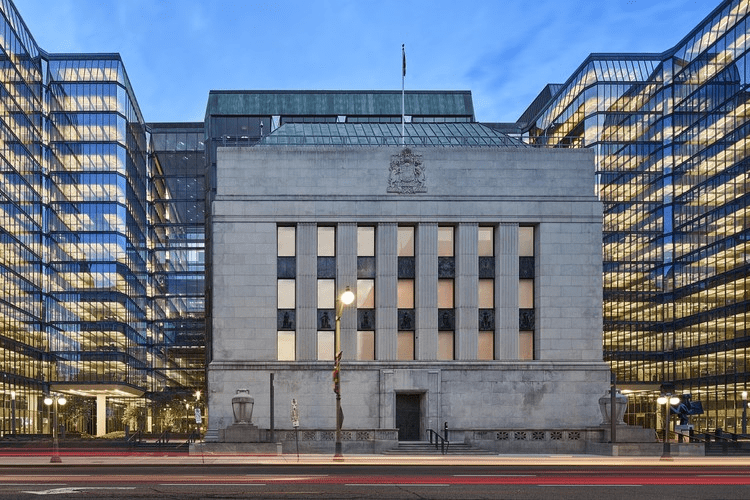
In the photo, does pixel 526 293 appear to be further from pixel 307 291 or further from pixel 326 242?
pixel 307 291

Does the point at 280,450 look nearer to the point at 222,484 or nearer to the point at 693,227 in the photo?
the point at 222,484

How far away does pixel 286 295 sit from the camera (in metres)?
56.2

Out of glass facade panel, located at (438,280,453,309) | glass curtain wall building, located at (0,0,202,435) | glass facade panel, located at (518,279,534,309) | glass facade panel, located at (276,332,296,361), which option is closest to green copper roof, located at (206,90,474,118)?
glass curtain wall building, located at (0,0,202,435)

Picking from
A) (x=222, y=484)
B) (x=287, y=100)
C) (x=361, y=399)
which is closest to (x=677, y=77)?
(x=287, y=100)

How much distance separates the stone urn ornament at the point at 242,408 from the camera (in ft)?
164

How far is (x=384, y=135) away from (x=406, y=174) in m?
6.55

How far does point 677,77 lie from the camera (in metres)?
108

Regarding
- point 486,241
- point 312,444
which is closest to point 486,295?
point 486,241

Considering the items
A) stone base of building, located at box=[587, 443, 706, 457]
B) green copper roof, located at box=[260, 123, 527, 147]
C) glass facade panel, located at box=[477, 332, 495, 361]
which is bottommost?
stone base of building, located at box=[587, 443, 706, 457]

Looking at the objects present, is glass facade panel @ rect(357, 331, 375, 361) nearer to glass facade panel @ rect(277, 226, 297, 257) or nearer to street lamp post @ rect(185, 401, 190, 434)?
glass facade panel @ rect(277, 226, 297, 257)

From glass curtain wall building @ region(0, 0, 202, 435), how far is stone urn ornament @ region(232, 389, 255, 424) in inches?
1998

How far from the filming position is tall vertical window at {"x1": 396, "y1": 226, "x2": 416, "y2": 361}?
56.2 meters

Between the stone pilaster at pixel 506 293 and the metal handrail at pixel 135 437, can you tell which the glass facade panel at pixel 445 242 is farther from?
the metal handrail at pixel 135 437

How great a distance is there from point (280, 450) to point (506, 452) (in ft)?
46.2
